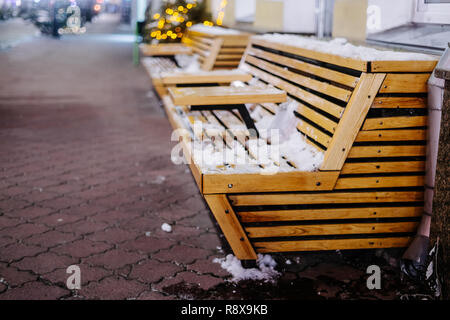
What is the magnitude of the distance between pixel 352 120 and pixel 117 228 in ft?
6.34

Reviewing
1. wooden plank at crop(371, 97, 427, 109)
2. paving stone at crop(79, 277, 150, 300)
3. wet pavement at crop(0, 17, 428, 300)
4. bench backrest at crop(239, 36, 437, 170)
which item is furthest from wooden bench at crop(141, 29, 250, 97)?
wooden plank at crop(371, 97, 427, 109)

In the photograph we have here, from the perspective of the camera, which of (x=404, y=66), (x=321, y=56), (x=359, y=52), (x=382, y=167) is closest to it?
(x=404, y=66)

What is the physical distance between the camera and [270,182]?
3.14m

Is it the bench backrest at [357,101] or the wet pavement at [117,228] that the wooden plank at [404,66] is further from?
the wet pavement at [117,228]

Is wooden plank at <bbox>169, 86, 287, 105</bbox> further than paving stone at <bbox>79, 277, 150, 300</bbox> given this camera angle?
Yes

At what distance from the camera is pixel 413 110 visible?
3.14 meters

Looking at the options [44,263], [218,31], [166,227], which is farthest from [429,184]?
[218,31]

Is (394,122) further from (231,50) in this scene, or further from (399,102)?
(231,50)

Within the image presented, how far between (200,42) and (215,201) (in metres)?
6.74

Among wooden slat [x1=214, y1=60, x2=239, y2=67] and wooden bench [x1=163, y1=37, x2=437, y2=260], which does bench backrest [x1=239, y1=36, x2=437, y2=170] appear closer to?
wooden bench [x1=163, y1=37, x2=437, y2=260]

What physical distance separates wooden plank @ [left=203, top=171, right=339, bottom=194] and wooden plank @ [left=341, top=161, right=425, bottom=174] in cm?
10

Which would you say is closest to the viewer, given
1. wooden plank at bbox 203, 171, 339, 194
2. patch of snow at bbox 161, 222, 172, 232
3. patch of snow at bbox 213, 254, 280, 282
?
wooden plank at bbox 203, 171, 339, 194

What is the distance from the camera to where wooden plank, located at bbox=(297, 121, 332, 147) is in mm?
3271

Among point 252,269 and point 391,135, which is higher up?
point 391,135
